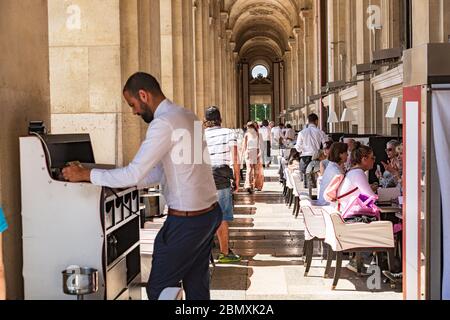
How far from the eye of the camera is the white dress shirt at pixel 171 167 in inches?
156

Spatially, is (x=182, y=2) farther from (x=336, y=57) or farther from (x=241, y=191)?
(x=336, y=57)

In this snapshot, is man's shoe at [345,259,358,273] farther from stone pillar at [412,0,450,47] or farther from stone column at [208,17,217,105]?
stone column at [208,17,217,105]

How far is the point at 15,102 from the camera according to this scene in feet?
15.1

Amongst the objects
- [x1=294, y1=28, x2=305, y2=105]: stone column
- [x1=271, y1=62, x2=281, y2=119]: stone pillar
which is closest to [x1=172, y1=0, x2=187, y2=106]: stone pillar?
[x1=294, y1=28, x2=305, y2=105]: stone column

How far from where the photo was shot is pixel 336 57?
835 inches

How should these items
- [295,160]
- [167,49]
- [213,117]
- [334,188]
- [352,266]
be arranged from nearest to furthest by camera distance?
[334,188]
[352,266]
[213,117]
[167,49]
[295,160]

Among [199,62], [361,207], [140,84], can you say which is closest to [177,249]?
[140,84]

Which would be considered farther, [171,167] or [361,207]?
[361,207]

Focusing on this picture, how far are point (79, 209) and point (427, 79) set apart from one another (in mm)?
1950

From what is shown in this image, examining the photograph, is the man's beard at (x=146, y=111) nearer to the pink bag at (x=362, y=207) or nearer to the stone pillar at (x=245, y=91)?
the pink bag at (x=362, y=207)

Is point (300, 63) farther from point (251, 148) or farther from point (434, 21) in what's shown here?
point (434, 21)

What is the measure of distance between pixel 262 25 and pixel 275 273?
181ft
